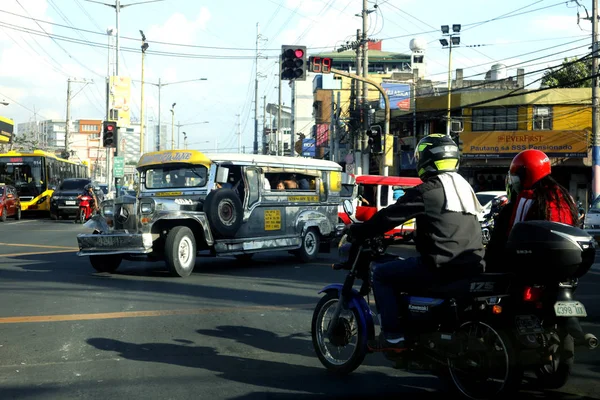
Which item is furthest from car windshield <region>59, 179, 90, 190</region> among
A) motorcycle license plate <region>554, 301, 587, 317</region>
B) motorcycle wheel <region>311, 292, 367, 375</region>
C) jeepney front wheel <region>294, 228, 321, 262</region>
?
motorcycle license plate <region>554, 301, 587, 317</region>

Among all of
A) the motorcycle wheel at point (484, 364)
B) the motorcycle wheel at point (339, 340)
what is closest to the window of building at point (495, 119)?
the motorcycle wheel at point (339, 340)

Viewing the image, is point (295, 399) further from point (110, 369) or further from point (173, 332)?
point (173, 332)

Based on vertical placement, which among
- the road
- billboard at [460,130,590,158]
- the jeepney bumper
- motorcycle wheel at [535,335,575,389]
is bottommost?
the road

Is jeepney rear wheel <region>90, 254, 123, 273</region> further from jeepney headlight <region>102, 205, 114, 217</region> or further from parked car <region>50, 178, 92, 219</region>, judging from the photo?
parked car <region>50, 178, 92, 219</region>

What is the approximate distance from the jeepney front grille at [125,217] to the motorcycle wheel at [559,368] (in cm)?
812

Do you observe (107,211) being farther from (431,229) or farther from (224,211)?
(431,229)

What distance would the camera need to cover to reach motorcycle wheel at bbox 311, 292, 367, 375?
5.49 meters

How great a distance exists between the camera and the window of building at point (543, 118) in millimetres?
39219

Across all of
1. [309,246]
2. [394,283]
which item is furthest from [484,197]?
[394,283]

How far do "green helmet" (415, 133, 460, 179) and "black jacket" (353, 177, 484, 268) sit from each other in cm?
11

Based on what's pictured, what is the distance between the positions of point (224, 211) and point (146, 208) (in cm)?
147

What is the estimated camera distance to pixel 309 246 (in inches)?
601

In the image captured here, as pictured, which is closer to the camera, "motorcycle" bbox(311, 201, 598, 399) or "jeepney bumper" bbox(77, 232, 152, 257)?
"motorcycle" bbox(311, 201, 598, 399)

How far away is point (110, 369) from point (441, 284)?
280cm
